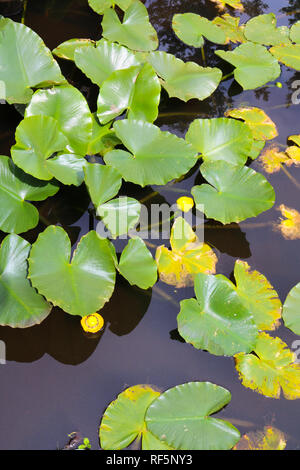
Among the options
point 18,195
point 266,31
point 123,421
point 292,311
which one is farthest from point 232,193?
point 266,31

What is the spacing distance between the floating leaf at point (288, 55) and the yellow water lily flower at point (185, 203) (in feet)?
3.55

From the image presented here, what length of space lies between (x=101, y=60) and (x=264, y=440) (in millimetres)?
1497

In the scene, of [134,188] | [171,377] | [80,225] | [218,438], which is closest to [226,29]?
[134,188]

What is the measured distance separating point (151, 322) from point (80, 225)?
1.46ft

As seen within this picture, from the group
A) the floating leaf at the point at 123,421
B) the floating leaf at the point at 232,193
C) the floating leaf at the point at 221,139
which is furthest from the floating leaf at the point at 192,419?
the floating leaf at the point at 221,139

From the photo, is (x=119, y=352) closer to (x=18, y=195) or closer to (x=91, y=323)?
(x=91, y=323)

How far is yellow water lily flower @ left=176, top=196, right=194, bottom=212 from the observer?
166 cm

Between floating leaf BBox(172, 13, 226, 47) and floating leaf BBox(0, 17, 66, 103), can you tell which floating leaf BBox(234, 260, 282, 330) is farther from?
floating leaf BBox(172, 13, 226, 47)

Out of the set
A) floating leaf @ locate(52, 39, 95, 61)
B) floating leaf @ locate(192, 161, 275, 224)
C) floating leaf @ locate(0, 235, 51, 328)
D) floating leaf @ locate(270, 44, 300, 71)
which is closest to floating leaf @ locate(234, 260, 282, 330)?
floating leaf @ locate(192, 161, 275, 224)

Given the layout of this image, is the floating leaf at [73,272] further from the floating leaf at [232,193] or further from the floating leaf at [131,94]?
the floating leaf at [131,94]

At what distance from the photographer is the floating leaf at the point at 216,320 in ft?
4.22

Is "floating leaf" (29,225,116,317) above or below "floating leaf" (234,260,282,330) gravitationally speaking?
above

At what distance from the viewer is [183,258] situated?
1493 millimetres

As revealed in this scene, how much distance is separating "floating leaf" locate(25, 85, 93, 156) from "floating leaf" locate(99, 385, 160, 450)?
88cm
